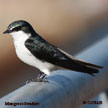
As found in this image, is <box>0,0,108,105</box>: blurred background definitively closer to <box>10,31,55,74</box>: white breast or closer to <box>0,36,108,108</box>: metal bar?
<box>10,31,55,74</box>: white breast

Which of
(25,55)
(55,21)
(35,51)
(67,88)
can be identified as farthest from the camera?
(55,21)

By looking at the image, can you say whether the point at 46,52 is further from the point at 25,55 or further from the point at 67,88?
the point at 67,88

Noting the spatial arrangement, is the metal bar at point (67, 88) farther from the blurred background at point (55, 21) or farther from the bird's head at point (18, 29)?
the blurred background at point (55, 21)

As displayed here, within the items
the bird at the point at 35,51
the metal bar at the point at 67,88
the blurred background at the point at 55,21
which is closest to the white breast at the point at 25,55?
the bird at the point at 35,51

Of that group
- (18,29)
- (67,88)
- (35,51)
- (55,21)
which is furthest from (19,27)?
(55,21)

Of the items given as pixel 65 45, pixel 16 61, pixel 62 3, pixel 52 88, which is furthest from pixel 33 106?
pixel 62 3

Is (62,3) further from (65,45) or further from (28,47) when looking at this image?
(28,47)
